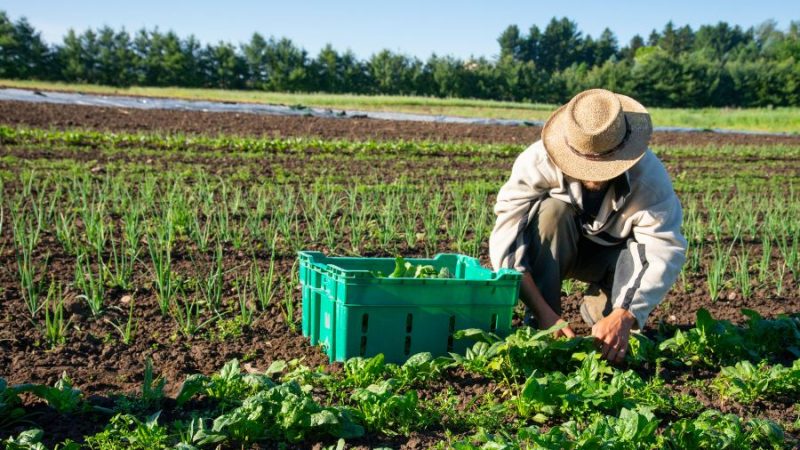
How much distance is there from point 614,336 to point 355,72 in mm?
44197

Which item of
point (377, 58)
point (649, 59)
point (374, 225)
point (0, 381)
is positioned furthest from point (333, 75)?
point (0, 381)

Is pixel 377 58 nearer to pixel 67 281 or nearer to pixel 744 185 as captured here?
pixel 744 185

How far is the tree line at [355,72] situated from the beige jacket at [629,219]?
36565 mm

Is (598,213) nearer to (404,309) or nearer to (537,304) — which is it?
(537,304)

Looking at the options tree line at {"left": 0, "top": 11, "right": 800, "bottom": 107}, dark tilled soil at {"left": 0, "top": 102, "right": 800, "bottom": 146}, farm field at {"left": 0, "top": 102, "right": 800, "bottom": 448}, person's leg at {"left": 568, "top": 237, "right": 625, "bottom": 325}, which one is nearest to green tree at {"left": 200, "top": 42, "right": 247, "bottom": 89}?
tree line at {"left": 0, "top": 11, "right": 800, "bottom": 107}

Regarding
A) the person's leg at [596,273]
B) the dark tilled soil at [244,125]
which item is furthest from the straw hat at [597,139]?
the dark tilled soil at [244,125]

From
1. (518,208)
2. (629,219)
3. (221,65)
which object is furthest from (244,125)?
(221,65)

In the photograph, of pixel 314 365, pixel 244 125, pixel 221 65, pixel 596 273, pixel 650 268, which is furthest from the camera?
pixel 221 65

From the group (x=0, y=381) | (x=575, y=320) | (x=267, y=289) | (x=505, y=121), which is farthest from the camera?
(x=505, y=121)

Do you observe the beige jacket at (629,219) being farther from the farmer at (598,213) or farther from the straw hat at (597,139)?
the straw hat at (597,139)

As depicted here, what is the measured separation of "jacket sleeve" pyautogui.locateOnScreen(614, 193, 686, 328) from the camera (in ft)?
9.15

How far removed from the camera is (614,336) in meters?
2.70

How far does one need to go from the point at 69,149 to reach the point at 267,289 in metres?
6.01

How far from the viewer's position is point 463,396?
8.07ft
